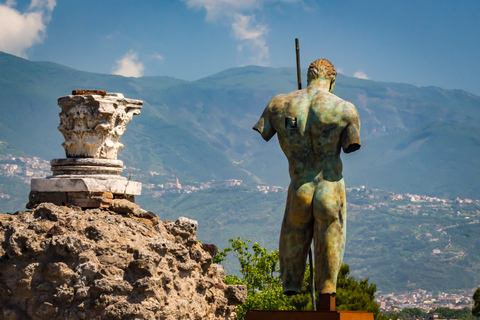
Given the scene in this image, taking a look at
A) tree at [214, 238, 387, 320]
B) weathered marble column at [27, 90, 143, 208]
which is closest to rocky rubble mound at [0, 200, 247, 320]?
weathered marble column at [27, 90, 143, 208]

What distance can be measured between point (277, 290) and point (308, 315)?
18179 mm

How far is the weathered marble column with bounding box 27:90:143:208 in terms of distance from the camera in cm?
1148

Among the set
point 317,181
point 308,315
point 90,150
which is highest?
point 90,150

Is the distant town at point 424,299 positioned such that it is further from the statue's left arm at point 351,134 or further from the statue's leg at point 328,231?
the statue's left arm at point 351,134

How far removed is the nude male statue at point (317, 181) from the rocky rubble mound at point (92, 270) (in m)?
1.51

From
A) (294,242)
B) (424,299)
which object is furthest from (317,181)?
(424,299)

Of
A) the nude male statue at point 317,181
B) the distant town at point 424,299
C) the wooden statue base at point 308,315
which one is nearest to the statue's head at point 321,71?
the nude male statue at point 317,181

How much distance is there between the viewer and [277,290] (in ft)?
87.7

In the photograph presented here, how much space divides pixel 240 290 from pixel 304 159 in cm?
285

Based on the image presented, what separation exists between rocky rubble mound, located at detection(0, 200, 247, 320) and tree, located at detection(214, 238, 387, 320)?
1131cm

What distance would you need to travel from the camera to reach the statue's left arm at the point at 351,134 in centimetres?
928

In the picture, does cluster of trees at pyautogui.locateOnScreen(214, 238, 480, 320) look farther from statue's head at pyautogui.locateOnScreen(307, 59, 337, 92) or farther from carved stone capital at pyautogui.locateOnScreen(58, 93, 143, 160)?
statue's head at pyautogui.locateOnScreen(307, 59, 337, 92)

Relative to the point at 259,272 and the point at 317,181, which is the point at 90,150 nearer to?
the point at 317,181

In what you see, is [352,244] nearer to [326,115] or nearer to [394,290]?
[394,290]
